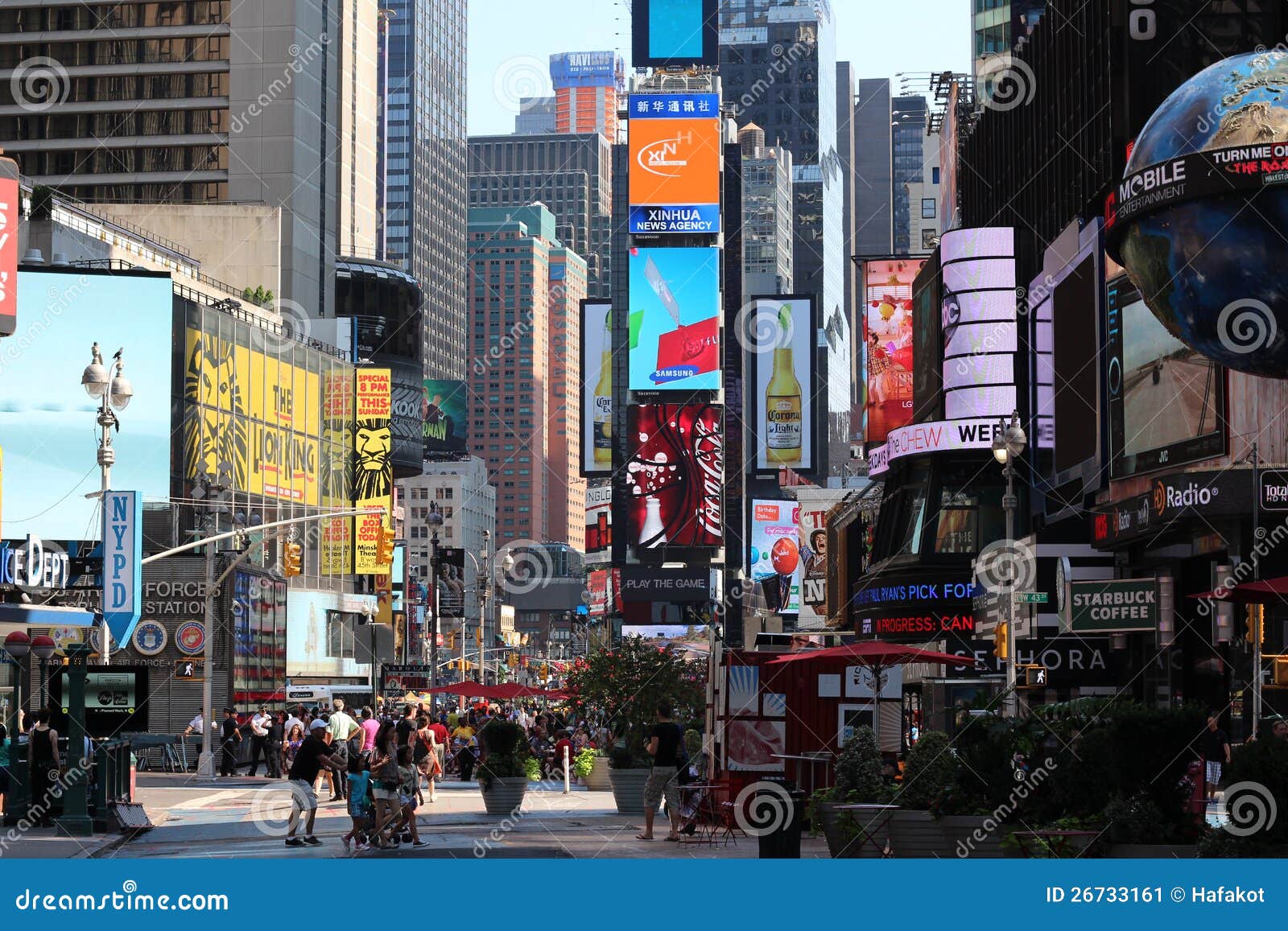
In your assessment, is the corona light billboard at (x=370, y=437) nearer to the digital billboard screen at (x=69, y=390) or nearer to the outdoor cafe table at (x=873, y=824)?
the digital billboard screen at (x=69, y=390)

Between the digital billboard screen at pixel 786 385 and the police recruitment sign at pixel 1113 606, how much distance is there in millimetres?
82194

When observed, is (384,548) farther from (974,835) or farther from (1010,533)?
(974,835)

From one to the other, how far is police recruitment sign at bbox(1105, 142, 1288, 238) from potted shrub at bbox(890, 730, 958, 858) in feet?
28.9

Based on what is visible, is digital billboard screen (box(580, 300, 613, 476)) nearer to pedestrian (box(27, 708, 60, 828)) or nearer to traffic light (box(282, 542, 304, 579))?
traffic light (box(282, 542, 304, 579))

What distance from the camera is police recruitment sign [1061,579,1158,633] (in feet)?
131

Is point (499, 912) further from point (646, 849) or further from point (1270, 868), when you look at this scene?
point (646, 849)

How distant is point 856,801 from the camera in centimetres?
1986

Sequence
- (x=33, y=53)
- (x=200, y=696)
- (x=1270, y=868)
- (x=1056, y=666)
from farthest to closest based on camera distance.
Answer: (x=33, y=53) → (x=200, y=696) → (x=1056, y=666) → (x=1270, y=868)

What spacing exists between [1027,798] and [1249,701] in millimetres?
18750

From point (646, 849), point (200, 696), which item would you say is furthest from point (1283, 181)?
point (200, 696)

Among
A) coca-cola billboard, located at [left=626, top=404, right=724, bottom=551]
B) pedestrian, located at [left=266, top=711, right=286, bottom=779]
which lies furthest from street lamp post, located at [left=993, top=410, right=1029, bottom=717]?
coca-cola billboard, located at [left=626, top=404, right=724, bottom=551]

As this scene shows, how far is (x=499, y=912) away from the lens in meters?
12.6

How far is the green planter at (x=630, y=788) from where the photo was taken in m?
29.6

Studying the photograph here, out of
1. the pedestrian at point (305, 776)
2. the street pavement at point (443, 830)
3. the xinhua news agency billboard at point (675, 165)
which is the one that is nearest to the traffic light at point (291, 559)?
the street pavement at point (443, 830)
